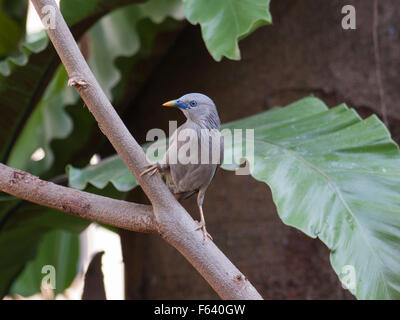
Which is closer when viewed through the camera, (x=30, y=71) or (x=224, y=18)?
(x=224, y=18)

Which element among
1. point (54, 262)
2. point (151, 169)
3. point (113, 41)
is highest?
point (113, 41)

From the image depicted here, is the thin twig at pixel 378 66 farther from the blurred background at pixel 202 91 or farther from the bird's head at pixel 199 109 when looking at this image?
the bird's head at pixel 199 109

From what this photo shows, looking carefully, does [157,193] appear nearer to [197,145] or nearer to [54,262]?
[197,145]

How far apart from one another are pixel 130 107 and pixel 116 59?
0.83 feet

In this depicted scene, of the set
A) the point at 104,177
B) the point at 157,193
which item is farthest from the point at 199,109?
the point at 104,177

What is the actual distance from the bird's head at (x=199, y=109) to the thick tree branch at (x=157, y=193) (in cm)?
14

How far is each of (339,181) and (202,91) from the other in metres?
1.02

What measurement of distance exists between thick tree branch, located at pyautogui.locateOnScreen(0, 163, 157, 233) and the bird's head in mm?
201

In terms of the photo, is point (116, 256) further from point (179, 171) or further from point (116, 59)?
point (179, 171)

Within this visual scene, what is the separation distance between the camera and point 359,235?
110 cm

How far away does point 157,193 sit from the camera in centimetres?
100

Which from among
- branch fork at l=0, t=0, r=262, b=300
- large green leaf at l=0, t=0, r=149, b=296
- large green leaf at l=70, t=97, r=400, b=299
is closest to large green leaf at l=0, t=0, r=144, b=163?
large green leaf at l=0, t=0, r=149, b=296

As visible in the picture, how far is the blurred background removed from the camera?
6.25 ft
